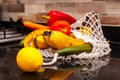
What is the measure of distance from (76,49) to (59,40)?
0.07m

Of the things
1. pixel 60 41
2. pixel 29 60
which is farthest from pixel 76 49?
pixel 29 60

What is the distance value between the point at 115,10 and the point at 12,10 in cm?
71

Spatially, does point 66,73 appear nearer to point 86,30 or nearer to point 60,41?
point 60,41

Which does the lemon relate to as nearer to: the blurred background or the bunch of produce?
the bunch of produce

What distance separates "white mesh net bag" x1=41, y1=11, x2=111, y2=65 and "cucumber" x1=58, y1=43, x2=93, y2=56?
0.05 feet

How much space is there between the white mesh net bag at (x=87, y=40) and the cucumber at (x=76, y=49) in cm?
2

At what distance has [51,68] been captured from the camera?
2.48 ft

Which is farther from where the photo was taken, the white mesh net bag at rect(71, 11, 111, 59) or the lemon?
the white mesh net bag at rect(71, 11, 111, 59)

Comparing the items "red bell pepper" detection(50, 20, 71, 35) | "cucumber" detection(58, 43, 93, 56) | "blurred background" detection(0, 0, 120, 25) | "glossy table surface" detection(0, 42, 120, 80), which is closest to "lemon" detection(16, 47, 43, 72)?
"glossy table surface" detection(0, 42, 120, 80)

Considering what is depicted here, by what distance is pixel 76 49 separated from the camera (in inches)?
32.4

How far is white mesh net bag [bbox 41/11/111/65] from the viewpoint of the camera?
2.77ft

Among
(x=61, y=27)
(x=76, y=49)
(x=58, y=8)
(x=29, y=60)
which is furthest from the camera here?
(x=58, y=8)

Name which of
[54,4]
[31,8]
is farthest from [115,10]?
[31,8]

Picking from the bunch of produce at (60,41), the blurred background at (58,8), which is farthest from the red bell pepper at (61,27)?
the blurred background at (58,8)
